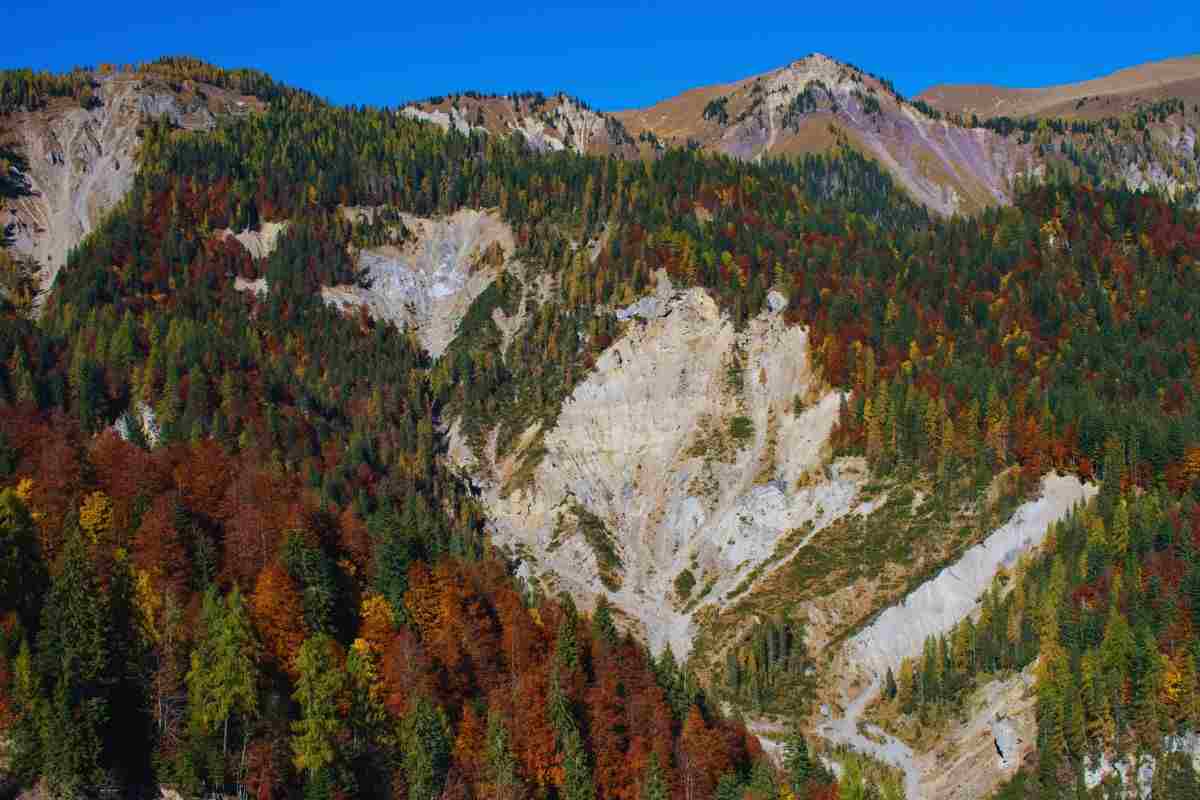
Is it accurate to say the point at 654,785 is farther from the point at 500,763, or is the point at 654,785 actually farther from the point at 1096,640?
the point at 1096,640

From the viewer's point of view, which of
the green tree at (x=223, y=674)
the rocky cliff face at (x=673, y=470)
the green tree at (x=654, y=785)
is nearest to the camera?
the green tree at (x=223, y=674)

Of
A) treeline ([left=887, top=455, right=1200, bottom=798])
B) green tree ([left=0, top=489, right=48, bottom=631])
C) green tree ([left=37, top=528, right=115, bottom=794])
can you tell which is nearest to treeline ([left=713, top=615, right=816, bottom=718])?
treeline ([left=887, top=455, right=1200, bottom=798])

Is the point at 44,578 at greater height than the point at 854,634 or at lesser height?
greater

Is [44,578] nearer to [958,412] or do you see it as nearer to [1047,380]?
[958,412]

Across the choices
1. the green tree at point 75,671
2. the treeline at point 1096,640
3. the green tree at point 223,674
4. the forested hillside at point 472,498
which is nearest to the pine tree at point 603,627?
the forested hillside at point 472,498

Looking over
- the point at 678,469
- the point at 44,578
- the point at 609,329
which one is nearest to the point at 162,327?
the point at 609,329

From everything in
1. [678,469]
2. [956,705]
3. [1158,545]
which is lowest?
[956,705]

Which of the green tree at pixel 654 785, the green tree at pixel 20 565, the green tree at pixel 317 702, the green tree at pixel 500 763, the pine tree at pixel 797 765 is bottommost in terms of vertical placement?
the pine tree at pixel 797 765

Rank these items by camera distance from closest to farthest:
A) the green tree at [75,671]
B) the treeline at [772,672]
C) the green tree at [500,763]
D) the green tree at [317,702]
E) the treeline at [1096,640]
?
the green tree at [75,671]
the green tree at [317,702]
the green tree at [500,763]
the treeline at [1096,640]
the treeline at [772,672]

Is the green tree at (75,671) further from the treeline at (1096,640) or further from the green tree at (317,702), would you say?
the treeline at (1096,640)
